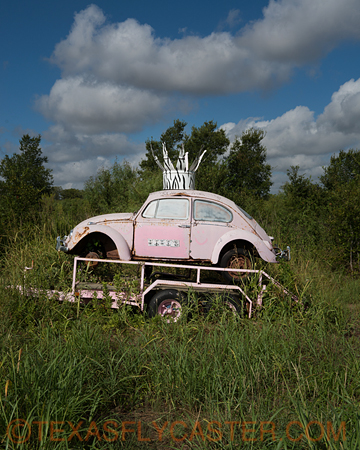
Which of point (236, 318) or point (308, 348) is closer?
point (308, 348)

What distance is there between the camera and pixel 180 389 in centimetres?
306

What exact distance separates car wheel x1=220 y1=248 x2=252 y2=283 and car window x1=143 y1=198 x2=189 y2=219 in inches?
38.4

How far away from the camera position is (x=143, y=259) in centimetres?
564

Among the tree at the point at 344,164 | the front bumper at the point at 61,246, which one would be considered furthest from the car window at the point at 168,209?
the tree at the point at 344,164

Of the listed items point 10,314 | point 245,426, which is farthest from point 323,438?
point 10,314

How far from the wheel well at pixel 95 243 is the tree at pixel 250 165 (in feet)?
76.3

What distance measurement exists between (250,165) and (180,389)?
27.5 meters

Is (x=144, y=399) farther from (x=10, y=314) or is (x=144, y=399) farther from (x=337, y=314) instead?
(x=337, y=314)

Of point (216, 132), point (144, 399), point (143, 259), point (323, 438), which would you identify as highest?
point (216, 132)

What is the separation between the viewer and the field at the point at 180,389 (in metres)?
2.39

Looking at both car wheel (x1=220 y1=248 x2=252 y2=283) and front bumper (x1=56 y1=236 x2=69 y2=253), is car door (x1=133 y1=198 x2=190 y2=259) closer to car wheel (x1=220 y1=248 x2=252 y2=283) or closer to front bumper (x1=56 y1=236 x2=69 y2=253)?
car wheel (x1=220 y1=248 x2=252 y2=283)

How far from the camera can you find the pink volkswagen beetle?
549cm

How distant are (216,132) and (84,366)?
29573mm

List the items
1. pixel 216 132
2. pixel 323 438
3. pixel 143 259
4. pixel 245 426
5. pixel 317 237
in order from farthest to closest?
pixel 216 132
pixel 317 237
pixel 143 259
pixel 245 426
pixel 323 438
